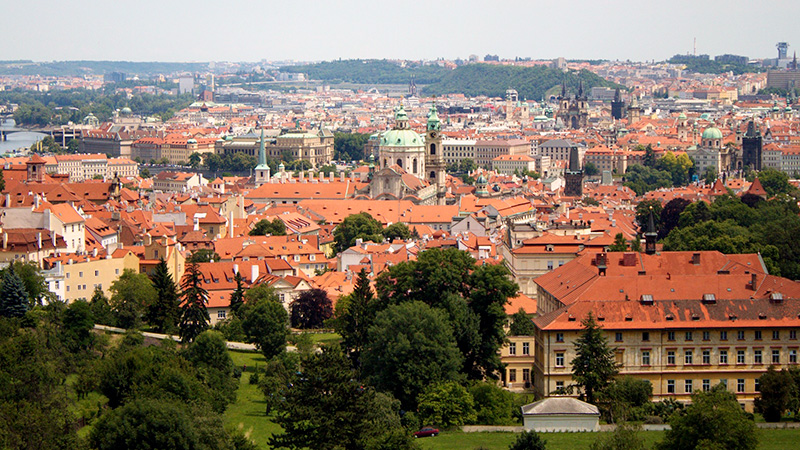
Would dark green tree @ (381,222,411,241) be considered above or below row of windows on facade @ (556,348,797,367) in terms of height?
below

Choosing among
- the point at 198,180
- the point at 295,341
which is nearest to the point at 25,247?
the point at 295,341

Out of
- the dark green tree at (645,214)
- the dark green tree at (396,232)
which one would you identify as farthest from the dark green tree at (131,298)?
the dark green tree at (645,214)

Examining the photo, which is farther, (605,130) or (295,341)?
(605,130)

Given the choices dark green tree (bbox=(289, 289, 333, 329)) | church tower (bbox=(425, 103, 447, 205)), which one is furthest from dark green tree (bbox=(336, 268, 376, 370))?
church tower (bbox=(425, 103, 447, 205))

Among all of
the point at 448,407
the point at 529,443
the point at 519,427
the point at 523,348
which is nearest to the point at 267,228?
the point at 523,348

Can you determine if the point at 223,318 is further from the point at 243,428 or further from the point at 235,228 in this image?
the point at 235,228

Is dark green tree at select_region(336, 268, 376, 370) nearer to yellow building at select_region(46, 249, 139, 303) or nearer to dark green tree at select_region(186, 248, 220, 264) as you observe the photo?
yellow building at select_region(46, 249, 139, 303)

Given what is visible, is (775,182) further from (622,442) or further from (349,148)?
(622,442)
